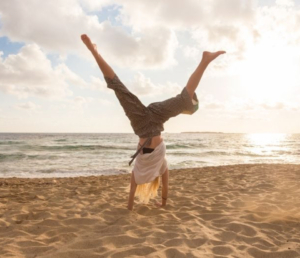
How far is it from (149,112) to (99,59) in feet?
3.26

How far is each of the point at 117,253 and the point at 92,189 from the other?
3.97 meters

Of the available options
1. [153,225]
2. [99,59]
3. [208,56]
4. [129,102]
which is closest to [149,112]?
[129,102]

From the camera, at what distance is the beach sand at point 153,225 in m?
2.67

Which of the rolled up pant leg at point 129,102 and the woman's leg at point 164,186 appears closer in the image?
the rolled up pant leg at point 129,102

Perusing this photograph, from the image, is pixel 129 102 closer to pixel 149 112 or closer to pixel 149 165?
pixel 149 112

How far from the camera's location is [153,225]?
345 cm

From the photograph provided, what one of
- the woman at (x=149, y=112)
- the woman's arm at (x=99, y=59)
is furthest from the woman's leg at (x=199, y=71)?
the woman's arm at (x=99, y=59)

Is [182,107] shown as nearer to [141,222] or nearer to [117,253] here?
[141,222]

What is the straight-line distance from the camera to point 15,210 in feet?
13.9

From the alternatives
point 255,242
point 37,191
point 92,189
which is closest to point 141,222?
point 255,242

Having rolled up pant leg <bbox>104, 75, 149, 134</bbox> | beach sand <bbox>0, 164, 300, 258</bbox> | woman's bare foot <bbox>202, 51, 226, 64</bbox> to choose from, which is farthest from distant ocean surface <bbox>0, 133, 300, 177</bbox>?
woman's bare foot <bbox>202, 51, 226, 64</bbox>

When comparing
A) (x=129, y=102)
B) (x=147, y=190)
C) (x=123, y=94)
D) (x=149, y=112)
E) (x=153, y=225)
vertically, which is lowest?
(x=153, y=225)

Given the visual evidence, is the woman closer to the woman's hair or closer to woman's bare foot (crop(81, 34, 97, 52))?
woman's bare foot (crop(81, 34, 97, 52))

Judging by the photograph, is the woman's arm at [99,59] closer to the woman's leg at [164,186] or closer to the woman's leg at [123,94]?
the woman's leg at [123,94]
